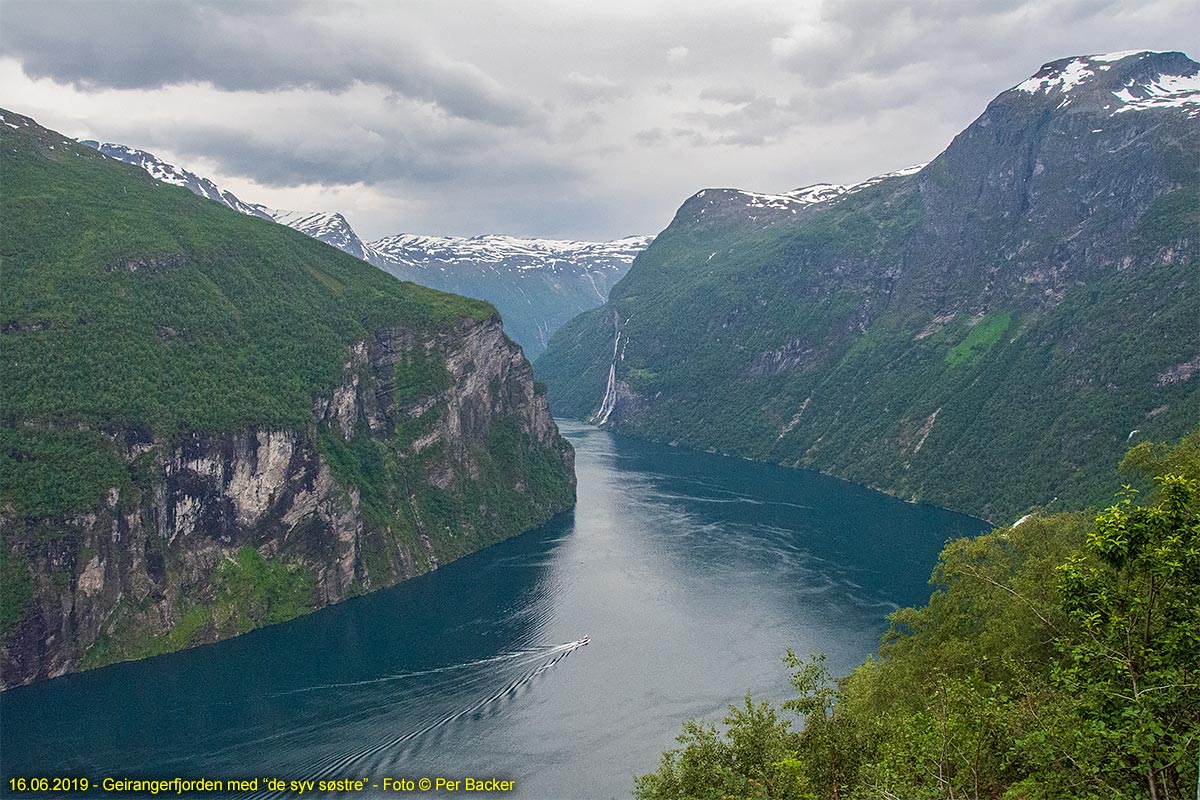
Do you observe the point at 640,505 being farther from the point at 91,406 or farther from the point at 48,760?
the point at 48,760

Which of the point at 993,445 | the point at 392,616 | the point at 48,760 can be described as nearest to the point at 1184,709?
the point at 48,760

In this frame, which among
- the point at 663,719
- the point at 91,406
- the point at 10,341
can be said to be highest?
the point at 10,341

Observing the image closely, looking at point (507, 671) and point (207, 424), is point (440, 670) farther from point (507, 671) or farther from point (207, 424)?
point (207, 424)


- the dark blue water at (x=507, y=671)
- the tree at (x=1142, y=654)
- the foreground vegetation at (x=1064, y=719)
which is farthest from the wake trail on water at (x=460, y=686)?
the tree at (x=1142, y=654)

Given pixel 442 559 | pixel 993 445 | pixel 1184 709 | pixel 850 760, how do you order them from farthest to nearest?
pixel 993 445
pixel 442 559
pixel 850 760
pixel 1184 709

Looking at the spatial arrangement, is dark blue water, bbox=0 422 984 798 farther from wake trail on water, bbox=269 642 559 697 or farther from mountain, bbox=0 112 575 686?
mountain, bbox=0 112 575 686

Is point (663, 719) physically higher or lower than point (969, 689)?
lower
